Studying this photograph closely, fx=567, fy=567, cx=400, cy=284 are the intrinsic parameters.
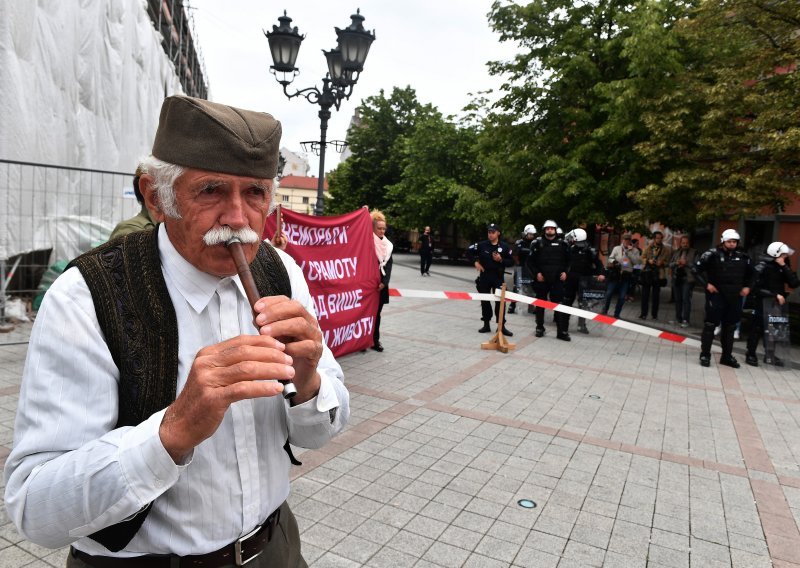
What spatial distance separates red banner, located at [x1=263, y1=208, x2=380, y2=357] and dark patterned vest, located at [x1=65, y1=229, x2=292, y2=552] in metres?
5.26

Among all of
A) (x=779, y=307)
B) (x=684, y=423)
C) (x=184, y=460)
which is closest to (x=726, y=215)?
(x=779, y=307)

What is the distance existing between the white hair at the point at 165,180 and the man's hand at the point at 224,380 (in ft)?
1.31

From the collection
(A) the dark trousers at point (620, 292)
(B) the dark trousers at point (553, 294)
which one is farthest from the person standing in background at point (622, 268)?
(B) the dark trousers at point (553, 294)

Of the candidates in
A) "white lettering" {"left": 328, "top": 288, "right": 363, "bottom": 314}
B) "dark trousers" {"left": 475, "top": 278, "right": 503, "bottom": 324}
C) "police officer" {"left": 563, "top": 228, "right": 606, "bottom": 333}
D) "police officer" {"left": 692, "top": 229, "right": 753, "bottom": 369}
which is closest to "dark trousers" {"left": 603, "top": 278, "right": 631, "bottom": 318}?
"police officer" {"left": 563, "top": 228, "right": 606, "bottom": 333}

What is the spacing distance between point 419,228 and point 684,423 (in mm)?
26835

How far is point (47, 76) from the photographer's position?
27.5 ft

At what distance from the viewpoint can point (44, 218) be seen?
820cm

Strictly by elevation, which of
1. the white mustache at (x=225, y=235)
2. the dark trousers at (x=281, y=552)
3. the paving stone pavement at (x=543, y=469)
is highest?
the white mustache at (x=225, y=235)

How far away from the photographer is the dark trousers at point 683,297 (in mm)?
12523

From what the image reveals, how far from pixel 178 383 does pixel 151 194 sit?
0.43 metres

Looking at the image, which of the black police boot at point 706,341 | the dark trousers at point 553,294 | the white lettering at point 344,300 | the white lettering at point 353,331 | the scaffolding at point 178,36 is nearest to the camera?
the white lettering at point 344,300

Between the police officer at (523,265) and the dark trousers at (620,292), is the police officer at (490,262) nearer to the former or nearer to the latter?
the police officer at (523,265)

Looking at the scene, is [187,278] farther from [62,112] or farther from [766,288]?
[766,288]

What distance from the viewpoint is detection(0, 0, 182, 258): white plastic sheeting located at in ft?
24.8
